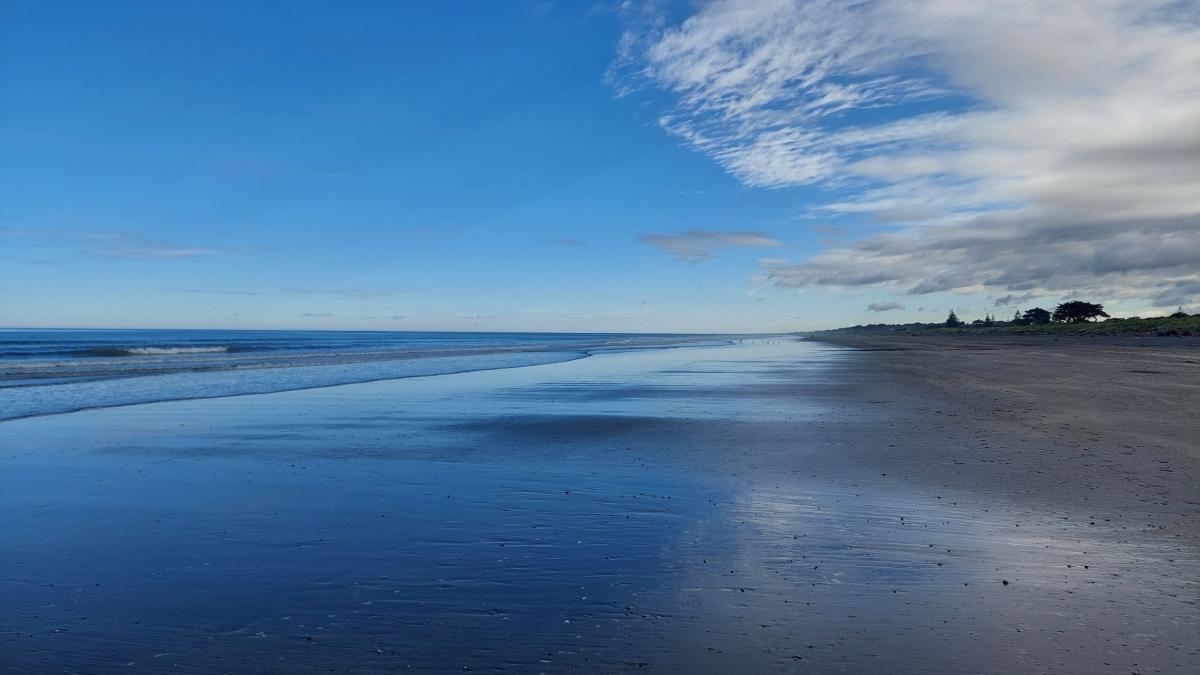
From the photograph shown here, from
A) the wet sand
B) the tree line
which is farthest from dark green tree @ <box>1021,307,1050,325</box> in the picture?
the wet sand

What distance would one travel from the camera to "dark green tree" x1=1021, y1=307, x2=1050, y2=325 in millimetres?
143500

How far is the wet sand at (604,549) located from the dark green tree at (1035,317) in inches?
5928

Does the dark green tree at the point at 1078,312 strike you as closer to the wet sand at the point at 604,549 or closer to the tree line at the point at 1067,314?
the tree line at the point at 1067,314

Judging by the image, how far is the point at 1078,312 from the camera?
5118 inches

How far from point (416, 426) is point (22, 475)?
23.5 feet

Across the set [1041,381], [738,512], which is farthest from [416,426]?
[1041,381]

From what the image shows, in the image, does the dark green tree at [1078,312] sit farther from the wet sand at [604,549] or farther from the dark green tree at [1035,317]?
the wet sand at [604,549]

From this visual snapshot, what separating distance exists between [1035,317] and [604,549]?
6621 inches

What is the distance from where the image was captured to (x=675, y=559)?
21.7 feet

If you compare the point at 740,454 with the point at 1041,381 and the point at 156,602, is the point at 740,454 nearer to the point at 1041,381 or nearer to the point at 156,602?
the point at 156,602

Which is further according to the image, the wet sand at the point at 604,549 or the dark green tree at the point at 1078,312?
the dark green tree at the point at 1078,312

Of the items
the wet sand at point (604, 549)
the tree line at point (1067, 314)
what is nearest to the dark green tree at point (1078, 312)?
the tree line at point (1067, 314)

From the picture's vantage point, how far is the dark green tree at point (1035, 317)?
144 meters

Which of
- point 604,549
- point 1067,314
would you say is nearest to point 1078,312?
point 1067,314
